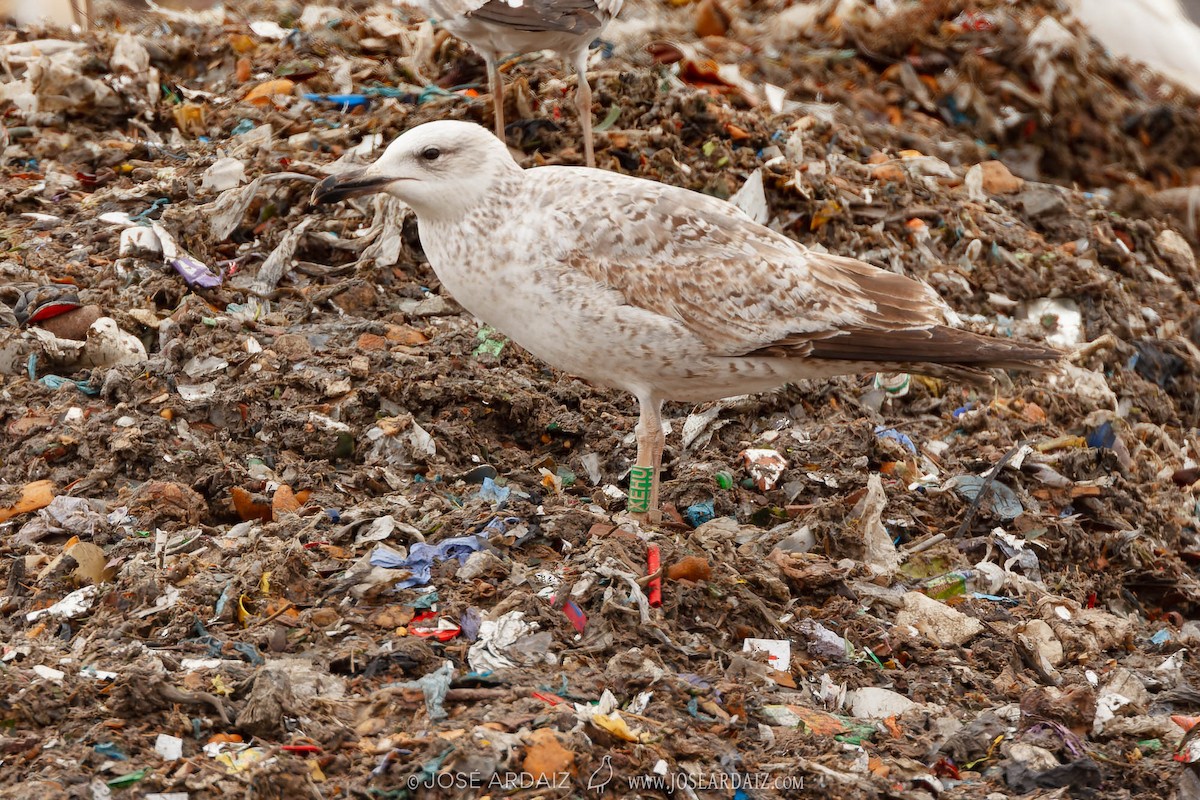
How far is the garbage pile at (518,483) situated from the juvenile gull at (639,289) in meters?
0.64

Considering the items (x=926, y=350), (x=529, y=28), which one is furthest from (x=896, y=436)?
(x=529, y=28)

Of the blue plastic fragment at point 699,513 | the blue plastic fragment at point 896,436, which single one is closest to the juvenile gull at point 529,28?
the blue plastic fragment at point 896,436

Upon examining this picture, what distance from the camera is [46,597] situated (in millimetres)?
4473

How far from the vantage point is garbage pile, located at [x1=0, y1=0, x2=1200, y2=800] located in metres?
3.87

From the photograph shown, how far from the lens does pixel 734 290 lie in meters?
4.83

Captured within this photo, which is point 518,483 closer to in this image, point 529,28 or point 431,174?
point 431,174

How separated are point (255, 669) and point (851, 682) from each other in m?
1.93

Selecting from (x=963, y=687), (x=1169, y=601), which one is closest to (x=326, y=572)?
(x=963, y=687)

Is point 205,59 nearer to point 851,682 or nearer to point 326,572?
point 326,572

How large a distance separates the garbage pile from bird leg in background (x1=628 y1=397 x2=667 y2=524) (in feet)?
0.44

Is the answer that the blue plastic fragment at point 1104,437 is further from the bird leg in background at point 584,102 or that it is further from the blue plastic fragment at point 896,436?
the bird leg in background at point 584,102

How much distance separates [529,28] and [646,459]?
254 centimetres

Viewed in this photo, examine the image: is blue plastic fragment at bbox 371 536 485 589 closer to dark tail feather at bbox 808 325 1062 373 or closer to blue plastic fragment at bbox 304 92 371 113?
dark tail feather at bbox 808 325 1062 373

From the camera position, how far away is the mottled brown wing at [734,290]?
15.6 feet
